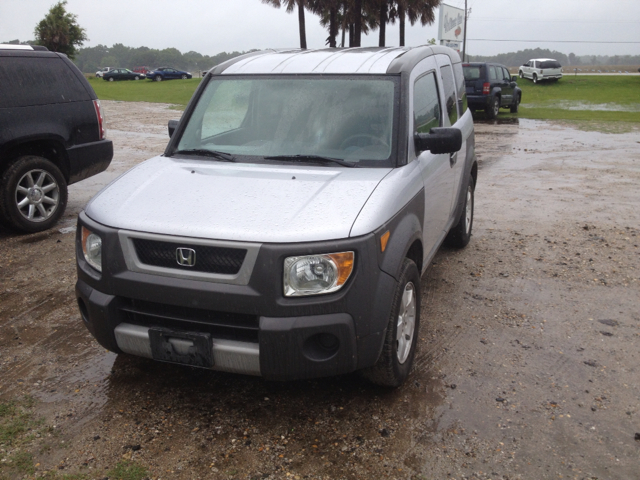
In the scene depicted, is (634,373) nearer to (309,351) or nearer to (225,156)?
(309,351)

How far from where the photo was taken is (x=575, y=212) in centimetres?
764

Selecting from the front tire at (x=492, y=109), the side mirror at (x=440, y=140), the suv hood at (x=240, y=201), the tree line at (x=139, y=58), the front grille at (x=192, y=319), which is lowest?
the tree line at (x=139, y=58)

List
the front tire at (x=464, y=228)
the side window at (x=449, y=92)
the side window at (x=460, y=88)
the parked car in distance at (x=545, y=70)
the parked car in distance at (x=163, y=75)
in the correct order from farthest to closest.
Answer: 1. the parked car in distance at (x=163, y=75)
2. the parked car in distance at (x=545, y=70)
3. the front tire at (x=464, y=228)
4. the side window at (x=460, y=88)
5. the side window at (x=449, y=92)

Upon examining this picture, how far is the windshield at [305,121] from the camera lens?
3.81m

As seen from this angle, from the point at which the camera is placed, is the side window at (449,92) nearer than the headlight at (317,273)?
No

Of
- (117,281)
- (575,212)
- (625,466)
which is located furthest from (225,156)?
(575,212)

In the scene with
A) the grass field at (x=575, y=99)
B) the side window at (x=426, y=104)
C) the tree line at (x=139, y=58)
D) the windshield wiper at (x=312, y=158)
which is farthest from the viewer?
the tree line at (x=139, y=58)

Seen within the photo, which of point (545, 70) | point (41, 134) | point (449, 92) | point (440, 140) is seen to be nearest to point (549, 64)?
point (545, 70)

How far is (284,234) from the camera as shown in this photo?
284 centimetres

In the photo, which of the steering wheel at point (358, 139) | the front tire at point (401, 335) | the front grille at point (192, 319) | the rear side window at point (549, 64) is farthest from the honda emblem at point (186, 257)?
the rear side window at point (549, 64)

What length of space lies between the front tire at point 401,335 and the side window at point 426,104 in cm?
111

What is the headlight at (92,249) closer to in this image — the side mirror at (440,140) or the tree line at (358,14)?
the side mirror at (440,140)

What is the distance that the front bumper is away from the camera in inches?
111

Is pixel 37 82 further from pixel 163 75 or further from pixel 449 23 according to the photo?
pixel 163 75
